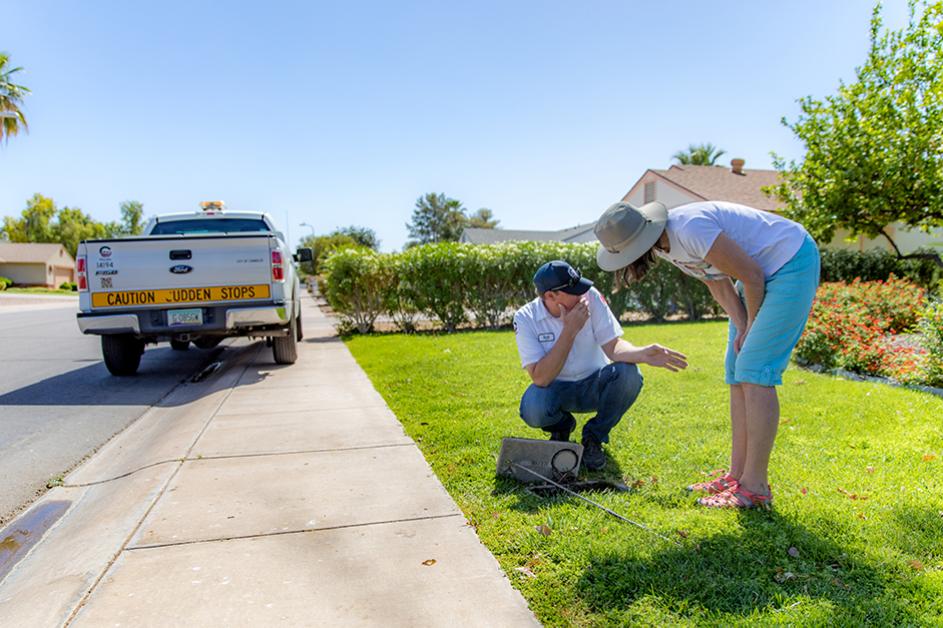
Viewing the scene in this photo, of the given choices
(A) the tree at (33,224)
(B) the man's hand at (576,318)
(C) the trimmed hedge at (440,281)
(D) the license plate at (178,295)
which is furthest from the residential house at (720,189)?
(A) the tree at (33,224)

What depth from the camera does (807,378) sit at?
659cm

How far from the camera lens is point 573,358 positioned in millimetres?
3826

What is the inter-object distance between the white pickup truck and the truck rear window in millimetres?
2221

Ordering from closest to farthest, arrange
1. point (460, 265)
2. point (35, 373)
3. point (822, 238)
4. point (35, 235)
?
point (35, 373) → point (460, 265) → point (822, 238) → point (35, 235)

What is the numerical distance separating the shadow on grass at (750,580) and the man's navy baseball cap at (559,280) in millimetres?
1501

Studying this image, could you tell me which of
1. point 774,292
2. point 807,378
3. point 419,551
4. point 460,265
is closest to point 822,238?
point 460,265

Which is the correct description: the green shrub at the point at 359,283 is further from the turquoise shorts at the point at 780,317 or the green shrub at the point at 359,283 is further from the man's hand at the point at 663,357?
the turquoise shorts at the point at 780,317

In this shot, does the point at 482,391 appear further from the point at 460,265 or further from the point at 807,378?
the point at 460,265

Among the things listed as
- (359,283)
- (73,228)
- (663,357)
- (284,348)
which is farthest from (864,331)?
(73,228)

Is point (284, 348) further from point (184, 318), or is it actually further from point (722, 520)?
point (722, 520)

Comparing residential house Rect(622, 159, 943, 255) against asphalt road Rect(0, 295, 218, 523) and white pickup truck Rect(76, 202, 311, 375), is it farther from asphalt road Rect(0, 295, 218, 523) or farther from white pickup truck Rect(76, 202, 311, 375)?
asphalt road Rect(0, 295, 218, 523)

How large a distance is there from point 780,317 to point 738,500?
929 mm

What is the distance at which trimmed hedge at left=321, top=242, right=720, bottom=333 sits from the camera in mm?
12812

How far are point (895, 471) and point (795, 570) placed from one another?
5.34 feet
